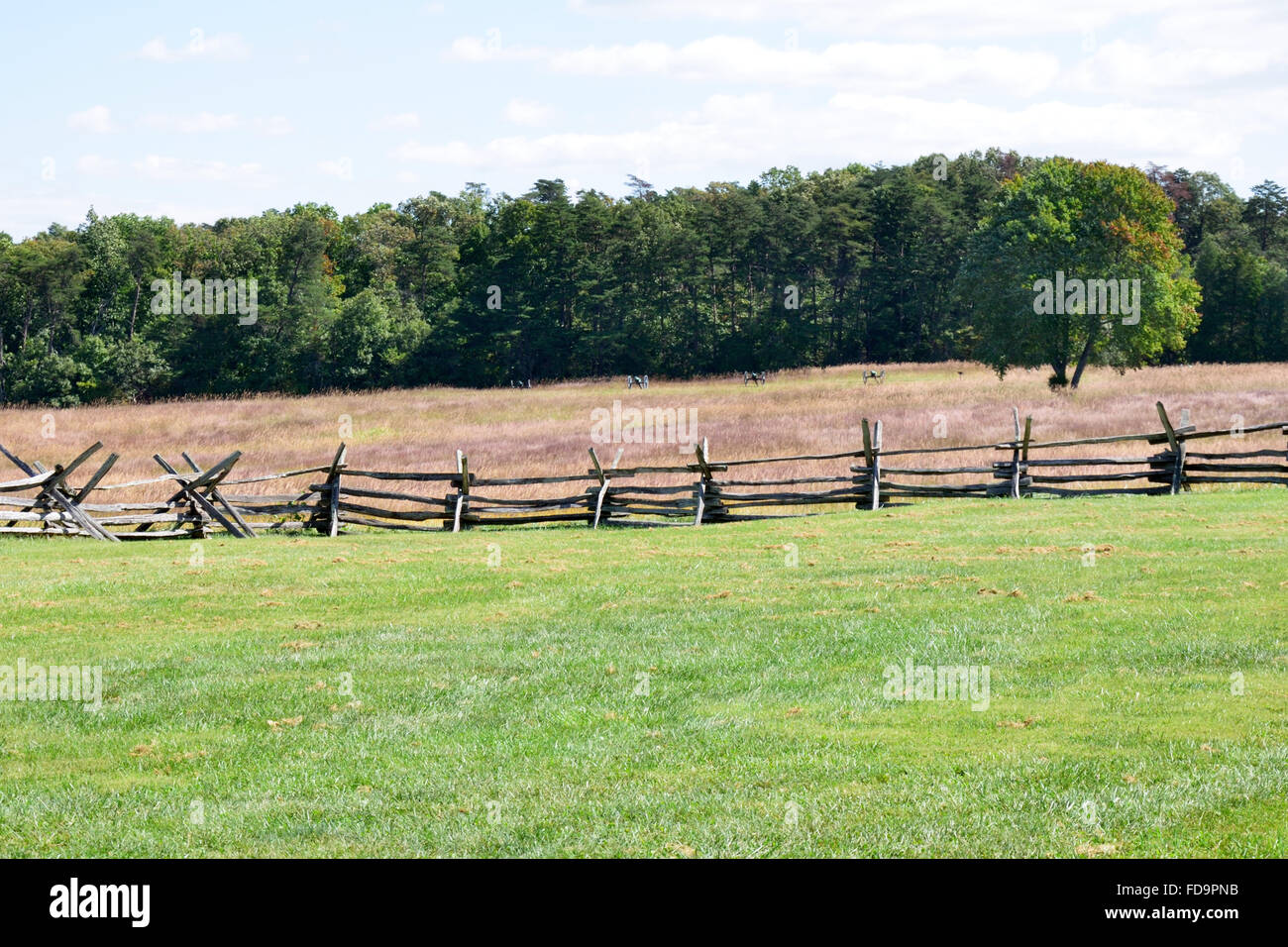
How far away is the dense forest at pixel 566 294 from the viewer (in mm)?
78125

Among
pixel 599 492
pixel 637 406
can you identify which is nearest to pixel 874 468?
pixel 599 492

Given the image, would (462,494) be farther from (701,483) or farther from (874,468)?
(874,468)

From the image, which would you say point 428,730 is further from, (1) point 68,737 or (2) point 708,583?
(2) point 708,583

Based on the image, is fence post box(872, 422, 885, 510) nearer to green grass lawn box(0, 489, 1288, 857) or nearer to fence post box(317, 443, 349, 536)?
green grass lawn box(0, 489, 1288, 857)

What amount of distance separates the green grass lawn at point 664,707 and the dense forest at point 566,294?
65169mm

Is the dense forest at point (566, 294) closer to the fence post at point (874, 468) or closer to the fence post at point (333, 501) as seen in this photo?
the fence post at point (874, 468)

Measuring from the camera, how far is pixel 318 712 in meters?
9.69

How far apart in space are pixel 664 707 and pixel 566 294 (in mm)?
79179

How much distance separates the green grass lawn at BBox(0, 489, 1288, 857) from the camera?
672 centimetres

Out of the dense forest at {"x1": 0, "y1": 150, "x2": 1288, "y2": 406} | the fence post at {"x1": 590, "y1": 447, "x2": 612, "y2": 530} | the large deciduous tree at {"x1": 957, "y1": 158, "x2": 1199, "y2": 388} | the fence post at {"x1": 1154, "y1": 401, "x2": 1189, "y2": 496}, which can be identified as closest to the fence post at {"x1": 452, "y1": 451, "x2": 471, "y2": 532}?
the fence post at {"x1": 590, "y1": 447, "x2": 612, "y2": 530}

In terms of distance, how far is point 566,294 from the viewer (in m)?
87.1

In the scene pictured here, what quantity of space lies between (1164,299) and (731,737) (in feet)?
160

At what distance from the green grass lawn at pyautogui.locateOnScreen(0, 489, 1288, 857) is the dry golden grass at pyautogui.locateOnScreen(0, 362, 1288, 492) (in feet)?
42.0
